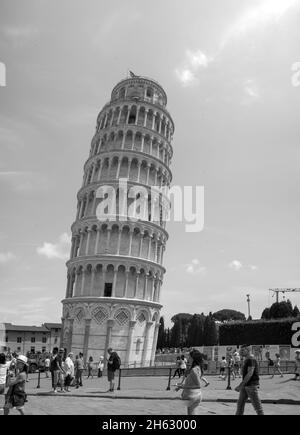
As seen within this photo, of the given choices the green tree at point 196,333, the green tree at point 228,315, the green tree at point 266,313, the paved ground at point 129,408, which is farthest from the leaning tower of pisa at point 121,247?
the green tree at point 228,315

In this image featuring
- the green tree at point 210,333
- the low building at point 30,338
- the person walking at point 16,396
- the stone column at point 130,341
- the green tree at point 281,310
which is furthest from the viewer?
the green tree at point 281,310

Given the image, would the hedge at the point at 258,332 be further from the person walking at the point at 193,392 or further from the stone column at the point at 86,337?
the person walking at the point at 193,392

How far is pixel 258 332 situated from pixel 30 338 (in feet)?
203

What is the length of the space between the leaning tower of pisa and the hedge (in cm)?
1447

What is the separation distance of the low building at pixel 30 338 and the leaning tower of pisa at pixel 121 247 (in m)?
54.2

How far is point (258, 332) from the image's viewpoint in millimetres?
53656

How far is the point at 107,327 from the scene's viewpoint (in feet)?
140

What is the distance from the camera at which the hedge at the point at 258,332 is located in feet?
166

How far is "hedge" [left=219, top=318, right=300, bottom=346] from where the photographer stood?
166 ft

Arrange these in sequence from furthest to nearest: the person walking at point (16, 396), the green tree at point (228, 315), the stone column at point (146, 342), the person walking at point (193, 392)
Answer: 1. the green tree at point (228, 315)
2. the stone column at point (146, 342)
3. the person walking at point (16, 396)
4. the person walking at point (193, 392)

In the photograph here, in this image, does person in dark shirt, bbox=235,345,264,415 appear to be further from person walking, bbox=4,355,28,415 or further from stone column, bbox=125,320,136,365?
stone column, bbox=125,320,136,365
